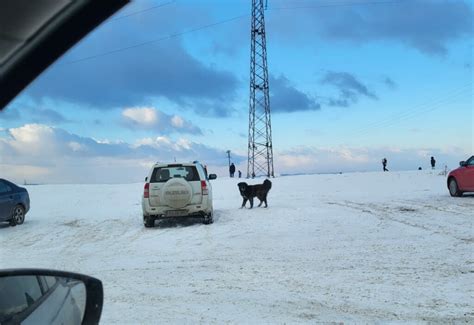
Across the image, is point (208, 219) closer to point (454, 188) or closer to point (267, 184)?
point (267, 184)

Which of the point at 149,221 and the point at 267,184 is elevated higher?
the point at 267,184

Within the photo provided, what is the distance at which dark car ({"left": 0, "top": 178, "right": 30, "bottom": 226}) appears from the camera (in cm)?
1408

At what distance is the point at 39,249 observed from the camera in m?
10.8

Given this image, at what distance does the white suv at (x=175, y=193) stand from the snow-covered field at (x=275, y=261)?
44cm

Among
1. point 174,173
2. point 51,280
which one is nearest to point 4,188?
point 174,173

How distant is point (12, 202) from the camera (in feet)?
47.7

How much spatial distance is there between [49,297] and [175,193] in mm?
10818

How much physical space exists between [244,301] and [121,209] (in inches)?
561

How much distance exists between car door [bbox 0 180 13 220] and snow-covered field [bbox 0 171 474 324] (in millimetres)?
525

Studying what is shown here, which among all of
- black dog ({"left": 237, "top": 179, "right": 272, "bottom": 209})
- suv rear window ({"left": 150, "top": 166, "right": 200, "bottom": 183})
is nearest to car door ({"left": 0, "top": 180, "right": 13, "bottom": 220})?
suv rear window ({"left": 150, "top": 166, "right": 200, "bottom": 183})

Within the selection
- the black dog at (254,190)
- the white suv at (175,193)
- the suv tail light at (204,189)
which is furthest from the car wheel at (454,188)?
the suv tail light at (204,189)

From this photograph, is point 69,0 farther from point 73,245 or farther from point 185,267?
point 73,245

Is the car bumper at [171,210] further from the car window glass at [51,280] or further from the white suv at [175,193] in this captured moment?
the car window glass at [51,280]

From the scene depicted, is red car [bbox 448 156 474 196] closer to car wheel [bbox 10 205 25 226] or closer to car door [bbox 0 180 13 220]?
car wheel [bbox 10 205 25 226]
